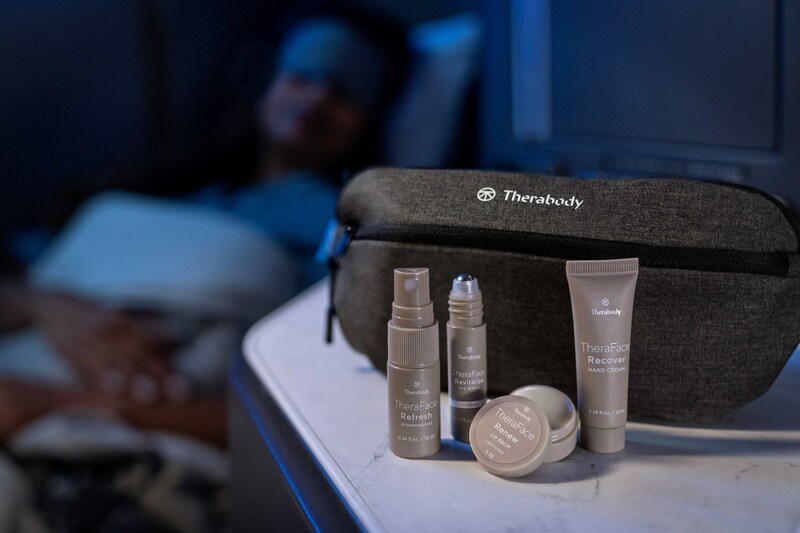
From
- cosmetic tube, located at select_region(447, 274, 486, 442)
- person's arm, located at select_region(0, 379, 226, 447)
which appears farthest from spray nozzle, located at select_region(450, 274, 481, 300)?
person's arm, located at select_region(0, 379, 226, 447)

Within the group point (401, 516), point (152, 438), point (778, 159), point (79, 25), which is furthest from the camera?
point (79, 25)

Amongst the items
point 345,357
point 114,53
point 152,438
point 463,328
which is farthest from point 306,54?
point 463,328

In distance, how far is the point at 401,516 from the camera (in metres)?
0.41

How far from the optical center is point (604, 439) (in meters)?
0.46

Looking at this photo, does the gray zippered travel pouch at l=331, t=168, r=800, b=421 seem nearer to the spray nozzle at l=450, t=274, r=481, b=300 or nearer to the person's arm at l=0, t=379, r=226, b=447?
the spray nozzle at l=450, t=274, r=481, b=300

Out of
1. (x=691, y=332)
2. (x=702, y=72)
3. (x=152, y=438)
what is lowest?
(x=152, y=438)

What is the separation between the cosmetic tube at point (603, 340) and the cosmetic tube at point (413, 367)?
9cm

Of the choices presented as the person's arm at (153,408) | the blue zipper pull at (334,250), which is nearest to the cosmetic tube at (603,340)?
the blue zipper pull at (334,250)

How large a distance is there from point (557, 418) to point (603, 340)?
0.18 ft

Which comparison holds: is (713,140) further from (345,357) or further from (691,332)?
(345,357)

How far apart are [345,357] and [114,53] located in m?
1.35

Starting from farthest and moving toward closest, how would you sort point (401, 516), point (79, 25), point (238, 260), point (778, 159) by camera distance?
1. point (79, 25)
2. point (238, 260)
3. point (778, 159)
4. point (401, 516)

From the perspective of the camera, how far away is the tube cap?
0.46m

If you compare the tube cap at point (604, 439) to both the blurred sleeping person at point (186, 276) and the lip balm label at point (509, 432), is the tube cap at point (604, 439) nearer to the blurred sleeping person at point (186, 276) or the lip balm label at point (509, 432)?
the lip balm label at point (509, 432)
